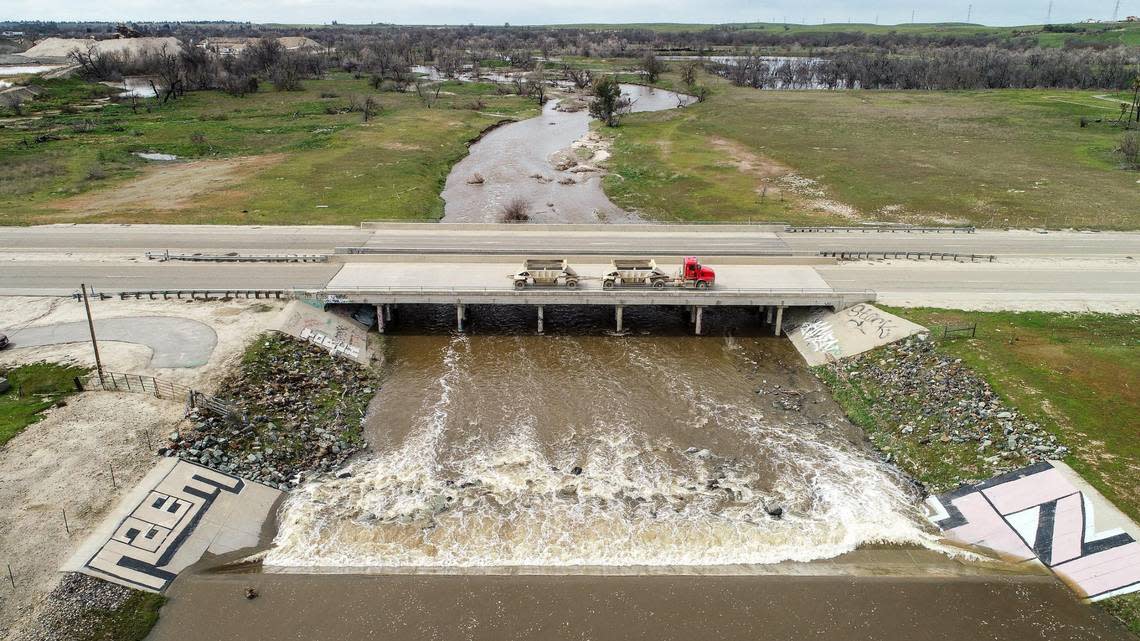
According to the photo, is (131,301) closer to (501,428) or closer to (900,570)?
(501,428)

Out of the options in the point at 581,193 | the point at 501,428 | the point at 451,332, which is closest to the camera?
the point at 501,428

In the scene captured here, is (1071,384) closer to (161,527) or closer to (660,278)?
(660,278)

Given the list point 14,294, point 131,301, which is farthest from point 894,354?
point 14,294

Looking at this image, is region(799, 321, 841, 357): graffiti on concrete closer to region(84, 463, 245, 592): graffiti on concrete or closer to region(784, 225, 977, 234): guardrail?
region(784, 225, 977, 234): guardrail

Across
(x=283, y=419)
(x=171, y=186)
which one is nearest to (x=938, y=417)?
(x=283, y=419)

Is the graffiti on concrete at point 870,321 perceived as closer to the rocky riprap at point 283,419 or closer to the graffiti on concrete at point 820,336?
the graffiti on concrete at point 820,336

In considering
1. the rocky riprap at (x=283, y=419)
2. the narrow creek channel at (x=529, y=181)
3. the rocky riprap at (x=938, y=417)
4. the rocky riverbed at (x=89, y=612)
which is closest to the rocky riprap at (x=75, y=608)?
the rocky riverbed at (x=89, y=612)
